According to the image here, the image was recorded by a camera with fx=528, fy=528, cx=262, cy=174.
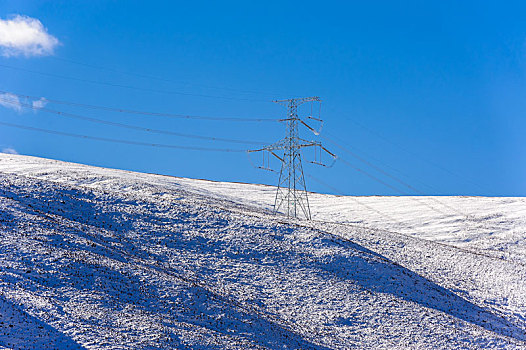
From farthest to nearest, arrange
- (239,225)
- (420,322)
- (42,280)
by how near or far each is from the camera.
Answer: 1. (239,225)
2. (420,322)
3. (42,280)

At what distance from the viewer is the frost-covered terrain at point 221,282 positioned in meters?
28.3

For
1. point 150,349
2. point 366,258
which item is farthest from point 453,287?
point 150,349

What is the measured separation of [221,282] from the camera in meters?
37.7

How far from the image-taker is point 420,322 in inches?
1438

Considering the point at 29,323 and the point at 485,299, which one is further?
the point at 485,299

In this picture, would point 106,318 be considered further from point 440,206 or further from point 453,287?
point 440,206

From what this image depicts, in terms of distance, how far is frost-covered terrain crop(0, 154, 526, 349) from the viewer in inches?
1116

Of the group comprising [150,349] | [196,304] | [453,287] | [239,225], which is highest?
[239,225]

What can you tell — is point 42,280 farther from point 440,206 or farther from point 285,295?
point 440,206

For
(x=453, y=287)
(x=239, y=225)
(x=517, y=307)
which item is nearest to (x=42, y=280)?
(x=239, y=225)

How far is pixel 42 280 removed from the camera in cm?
3061

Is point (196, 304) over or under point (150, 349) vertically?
over

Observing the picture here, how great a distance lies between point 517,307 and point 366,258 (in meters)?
12.6

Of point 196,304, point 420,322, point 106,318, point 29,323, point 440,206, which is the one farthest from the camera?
point 440,206
